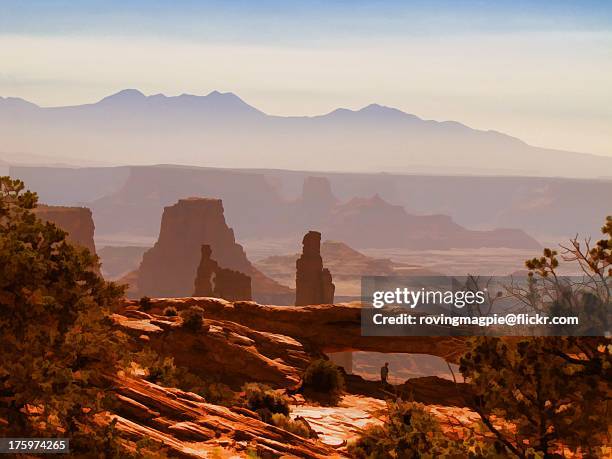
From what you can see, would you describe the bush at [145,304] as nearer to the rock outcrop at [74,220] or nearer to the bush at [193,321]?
the bush at [193,321]

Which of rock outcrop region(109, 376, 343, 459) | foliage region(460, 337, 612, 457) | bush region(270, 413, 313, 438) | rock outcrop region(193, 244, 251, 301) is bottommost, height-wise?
rock outcrop region(193, 244, 251, 301)

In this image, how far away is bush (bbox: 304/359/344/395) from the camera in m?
40.9

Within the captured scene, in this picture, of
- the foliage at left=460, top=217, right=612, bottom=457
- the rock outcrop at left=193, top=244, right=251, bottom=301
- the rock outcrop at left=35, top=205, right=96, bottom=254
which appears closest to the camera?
the foliage at left=460, top=217, right=612, bottom=457

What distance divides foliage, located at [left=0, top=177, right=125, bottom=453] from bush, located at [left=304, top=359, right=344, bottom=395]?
73.3 feet

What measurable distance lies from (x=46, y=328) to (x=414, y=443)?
35.7ft

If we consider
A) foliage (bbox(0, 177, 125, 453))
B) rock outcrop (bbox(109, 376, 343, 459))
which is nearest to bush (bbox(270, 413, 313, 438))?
rock outcrop (bbox(109, 376, 343, 459))

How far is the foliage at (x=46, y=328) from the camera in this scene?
1684 centimetres

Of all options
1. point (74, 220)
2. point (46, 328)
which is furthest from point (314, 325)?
point (74, 220)

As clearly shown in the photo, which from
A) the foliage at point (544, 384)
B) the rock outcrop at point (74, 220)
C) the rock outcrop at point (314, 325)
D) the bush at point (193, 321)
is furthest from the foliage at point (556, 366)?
the rock outcrop at point (74, 220)

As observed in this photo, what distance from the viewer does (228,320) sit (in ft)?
162

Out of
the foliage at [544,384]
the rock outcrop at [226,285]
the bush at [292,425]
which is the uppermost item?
the foliage at [544,384]

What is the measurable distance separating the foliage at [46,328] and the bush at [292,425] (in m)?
9.77

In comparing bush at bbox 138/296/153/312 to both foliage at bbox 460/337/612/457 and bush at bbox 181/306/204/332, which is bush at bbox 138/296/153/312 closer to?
bush at bbox 181/306/204/332

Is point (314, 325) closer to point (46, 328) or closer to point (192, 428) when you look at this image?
point (192, 428)
